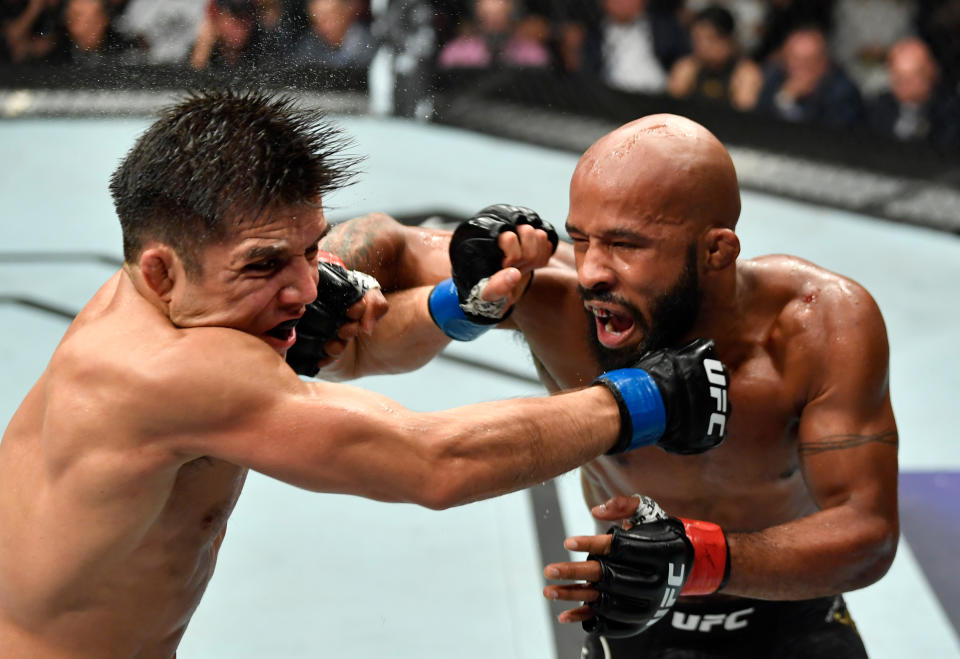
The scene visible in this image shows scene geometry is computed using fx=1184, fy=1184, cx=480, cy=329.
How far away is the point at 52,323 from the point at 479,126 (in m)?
2.88

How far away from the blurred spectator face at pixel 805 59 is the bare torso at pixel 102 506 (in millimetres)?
4751

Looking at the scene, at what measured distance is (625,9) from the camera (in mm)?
6355

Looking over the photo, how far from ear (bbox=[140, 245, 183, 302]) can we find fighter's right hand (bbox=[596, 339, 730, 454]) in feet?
2.23

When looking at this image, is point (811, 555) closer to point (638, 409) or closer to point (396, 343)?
point (638, 409)

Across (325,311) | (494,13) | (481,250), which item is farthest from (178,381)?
(494,13)

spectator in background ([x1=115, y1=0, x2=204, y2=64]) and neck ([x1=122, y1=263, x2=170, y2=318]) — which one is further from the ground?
spectator in background ([x1=115, y1=0, x2=204, y2=64])

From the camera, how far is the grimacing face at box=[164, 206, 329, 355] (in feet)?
5.27

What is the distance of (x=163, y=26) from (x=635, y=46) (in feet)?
13.7

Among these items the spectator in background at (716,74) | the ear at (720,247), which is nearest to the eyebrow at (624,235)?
the ear at (720,247)

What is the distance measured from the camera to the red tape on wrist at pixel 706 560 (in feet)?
6.07

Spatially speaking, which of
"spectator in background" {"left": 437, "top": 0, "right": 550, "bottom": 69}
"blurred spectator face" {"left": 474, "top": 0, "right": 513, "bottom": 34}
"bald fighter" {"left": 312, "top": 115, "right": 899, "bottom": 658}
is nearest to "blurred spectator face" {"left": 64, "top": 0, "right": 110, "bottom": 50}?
"bald fighter" {"left": 312, "top": 115, "right": 899, "bottom": 658}

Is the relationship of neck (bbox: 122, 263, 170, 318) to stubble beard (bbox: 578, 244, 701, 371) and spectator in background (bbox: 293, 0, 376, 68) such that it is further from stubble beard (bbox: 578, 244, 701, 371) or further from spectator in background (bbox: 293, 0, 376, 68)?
stubble beard (bbox: 578, 244, 701, 371)

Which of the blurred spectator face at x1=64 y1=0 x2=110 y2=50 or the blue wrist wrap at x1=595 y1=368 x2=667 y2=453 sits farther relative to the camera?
the blurred spectator face at x1=64 y1=0 x2=110 y2=50

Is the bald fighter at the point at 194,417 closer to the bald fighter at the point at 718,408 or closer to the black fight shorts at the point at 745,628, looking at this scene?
the bald fighter at the point at 718,408
